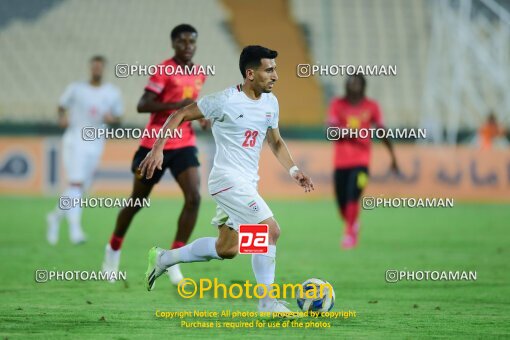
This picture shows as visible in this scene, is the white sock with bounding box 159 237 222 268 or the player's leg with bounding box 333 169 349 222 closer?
the white sock with bounding box 159 237 222 268

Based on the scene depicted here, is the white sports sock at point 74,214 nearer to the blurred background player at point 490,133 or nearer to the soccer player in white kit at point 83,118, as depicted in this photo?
the soccer player in white kit at point 83,118

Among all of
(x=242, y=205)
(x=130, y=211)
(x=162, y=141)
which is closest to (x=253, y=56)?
(x=162, y=141)

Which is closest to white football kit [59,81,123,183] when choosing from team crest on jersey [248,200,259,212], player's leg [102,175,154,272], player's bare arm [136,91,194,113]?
player's leg [102,175,154,272]

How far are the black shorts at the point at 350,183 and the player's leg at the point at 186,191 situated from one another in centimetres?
471

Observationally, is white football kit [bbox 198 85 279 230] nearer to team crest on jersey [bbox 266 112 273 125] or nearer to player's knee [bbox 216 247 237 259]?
team crest on jersey [bbox 266 112 273 125]

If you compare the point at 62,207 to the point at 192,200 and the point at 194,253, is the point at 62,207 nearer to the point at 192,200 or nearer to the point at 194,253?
the point at 192,200

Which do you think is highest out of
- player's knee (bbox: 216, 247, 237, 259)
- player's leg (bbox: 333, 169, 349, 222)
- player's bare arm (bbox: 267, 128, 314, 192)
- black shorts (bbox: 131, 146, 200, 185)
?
player's leg (bbox: 333, 169, 349, 222)

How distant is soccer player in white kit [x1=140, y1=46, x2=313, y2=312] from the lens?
25.5ft

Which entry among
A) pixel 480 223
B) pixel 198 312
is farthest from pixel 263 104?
pixel 480 223

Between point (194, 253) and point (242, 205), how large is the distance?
2.66ft

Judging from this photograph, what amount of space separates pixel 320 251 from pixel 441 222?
642 cm

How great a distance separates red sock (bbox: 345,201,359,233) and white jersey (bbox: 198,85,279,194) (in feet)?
21.3

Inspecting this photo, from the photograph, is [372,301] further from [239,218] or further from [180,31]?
[180,31]

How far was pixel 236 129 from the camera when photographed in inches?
315
